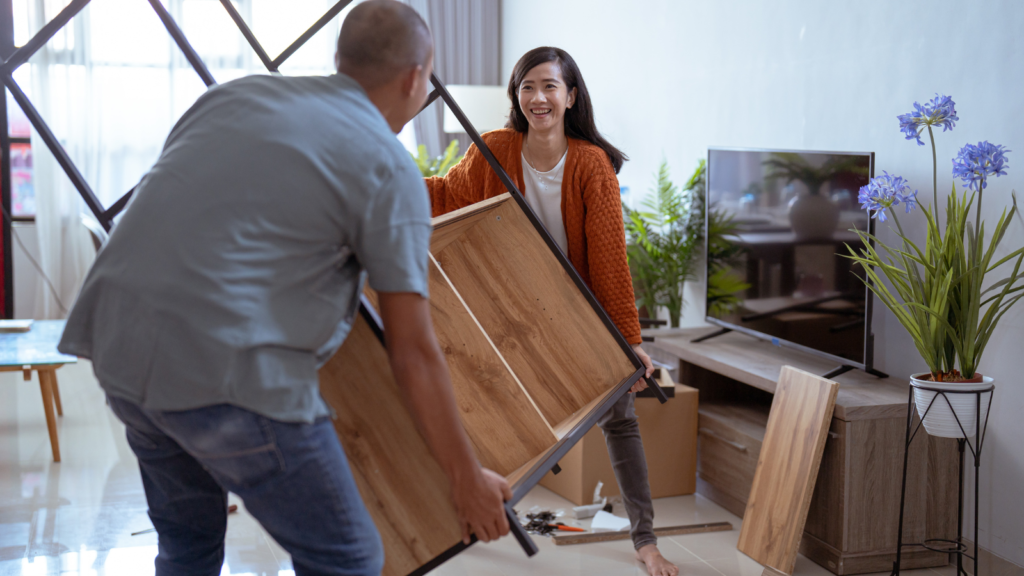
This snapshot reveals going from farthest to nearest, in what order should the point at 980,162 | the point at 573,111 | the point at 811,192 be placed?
the point at 811,192
the point at 573,111
the point at 980,162

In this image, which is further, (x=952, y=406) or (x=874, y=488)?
(x=874, y=488)

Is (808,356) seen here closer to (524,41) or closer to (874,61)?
(874,61)

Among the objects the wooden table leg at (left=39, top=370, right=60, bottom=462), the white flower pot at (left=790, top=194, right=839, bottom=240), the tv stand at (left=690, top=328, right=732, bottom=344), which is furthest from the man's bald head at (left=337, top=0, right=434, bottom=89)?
the wooden table leg at (left=39, top=370, right=60, bottom=462)

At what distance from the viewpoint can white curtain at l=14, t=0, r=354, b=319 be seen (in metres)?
5.52

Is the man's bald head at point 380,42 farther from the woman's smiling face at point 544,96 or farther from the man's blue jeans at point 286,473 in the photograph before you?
the woman's smiling face at point 544,96

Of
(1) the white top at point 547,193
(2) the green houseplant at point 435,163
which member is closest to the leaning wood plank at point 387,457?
(1) the white top at point 547,193

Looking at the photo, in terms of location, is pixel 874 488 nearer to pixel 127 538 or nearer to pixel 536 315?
pixel 536 315

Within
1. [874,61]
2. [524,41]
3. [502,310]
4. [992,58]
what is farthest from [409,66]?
[524,41]

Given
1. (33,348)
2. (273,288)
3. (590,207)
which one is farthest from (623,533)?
(33,348)

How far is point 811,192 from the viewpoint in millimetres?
2510

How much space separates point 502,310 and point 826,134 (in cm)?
144

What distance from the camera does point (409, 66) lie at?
106 cm

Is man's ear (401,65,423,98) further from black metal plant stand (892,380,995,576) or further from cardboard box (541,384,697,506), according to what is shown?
cardboard box (541,384,697,506)

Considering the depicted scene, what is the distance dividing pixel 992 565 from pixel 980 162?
1054mm
